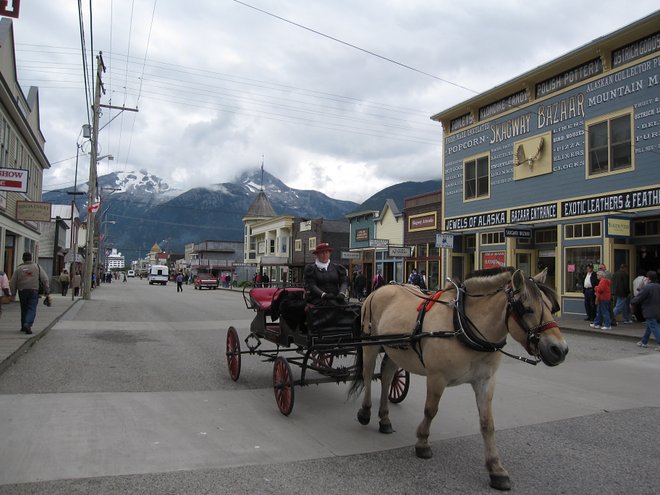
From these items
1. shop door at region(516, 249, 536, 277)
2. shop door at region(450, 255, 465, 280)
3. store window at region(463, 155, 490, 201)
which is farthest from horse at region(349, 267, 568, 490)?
shop door at region(450, 255, 465, 280)

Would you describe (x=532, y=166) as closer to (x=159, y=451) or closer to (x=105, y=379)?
(x=105, y=379)

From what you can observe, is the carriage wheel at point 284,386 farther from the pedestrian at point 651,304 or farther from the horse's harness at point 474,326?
the pedestrian at point 651,304

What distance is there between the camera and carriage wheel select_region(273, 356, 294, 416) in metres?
5.86

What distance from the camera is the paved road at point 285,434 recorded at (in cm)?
414

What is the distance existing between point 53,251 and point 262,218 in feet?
110

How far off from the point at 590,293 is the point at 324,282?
13.8 meters

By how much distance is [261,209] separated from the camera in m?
72.8

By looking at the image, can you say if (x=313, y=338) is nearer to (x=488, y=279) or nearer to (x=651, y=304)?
(x=488, y=279)

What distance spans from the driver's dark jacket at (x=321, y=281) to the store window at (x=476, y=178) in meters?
18.2

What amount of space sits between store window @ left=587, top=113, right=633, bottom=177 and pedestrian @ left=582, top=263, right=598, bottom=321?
360 centimetres

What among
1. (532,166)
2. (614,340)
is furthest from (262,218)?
(614,340)

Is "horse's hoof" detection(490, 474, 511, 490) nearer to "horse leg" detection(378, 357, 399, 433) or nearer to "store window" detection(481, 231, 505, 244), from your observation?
"horse leg" detection(378, 357, 399, 433)

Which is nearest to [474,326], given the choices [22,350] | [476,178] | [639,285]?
[22,350]

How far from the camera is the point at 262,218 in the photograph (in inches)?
2758
